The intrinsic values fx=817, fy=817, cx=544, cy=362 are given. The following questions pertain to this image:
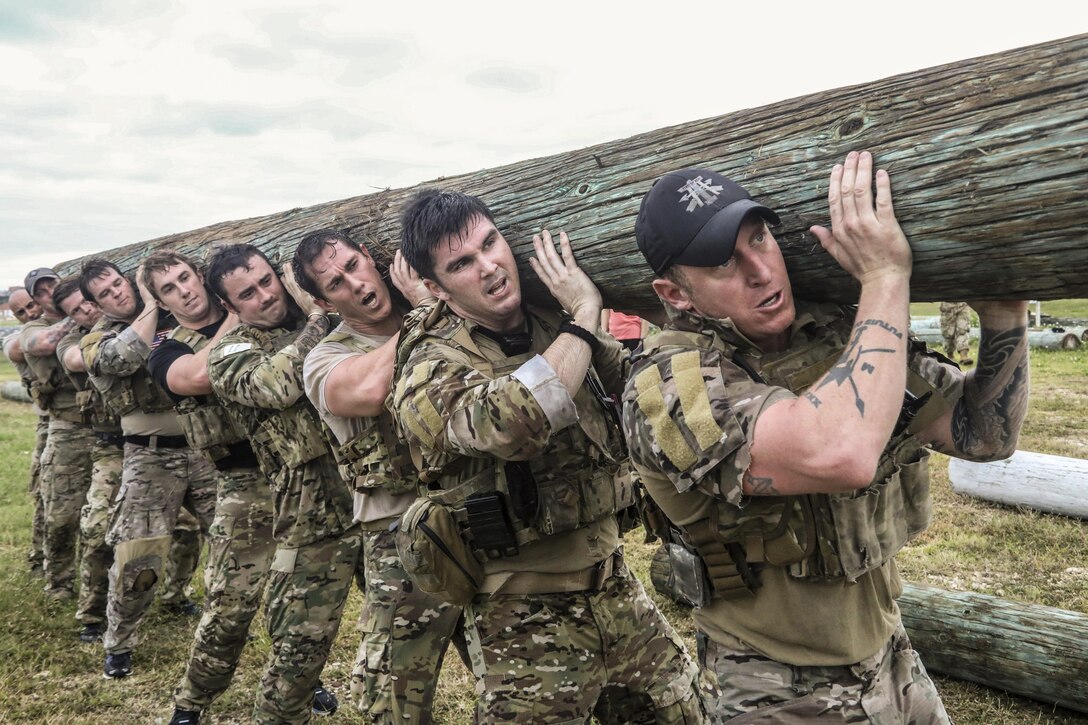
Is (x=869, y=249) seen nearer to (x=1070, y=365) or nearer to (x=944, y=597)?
(x=944, y=597)

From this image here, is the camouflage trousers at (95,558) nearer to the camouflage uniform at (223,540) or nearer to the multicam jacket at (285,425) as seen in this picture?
the camouflage uniform at (223,540)

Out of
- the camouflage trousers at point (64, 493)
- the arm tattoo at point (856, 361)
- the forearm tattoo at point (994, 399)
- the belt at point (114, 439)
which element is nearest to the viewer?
the arm tattoo at point (856, 361)

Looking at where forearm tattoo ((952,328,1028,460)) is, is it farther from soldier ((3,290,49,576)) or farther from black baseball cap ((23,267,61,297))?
black baseball cap ((23,267,61,297))

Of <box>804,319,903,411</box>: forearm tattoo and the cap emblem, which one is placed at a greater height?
the cap emblem

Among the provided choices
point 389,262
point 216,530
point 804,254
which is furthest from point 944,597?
point 216,530

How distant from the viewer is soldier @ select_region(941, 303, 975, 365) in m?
14.4

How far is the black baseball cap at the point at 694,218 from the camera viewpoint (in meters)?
2.04

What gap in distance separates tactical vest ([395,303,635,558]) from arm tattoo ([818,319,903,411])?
3.83 feet

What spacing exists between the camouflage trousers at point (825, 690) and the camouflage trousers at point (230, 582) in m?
3.01

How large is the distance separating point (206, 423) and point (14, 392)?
791 inches

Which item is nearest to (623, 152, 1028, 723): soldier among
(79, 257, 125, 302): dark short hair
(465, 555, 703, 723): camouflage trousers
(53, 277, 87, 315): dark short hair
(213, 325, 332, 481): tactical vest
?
(465, 555, 703, 723): camouflage trousers

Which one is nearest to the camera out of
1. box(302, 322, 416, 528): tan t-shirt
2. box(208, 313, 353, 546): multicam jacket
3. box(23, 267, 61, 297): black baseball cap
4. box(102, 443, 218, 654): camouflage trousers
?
box(302, 322, 416, 528): tan t-shirt

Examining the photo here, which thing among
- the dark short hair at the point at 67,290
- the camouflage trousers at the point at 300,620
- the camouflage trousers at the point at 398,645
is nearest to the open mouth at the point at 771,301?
the camouflage trousers at the point at 398,645

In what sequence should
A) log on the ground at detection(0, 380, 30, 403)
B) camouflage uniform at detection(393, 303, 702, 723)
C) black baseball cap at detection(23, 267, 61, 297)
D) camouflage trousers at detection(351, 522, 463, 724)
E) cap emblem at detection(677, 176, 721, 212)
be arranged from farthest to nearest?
log on the ground at detection(0, 380, 30, 403), black baseball cap at detection(23, 267, 61, 297), camouflage trousers at detection(351, 522, 463, 724), camouflage uniform at detection(393, 303, 702, 723), cap emblem at detection(677, 176, 721, 212)
